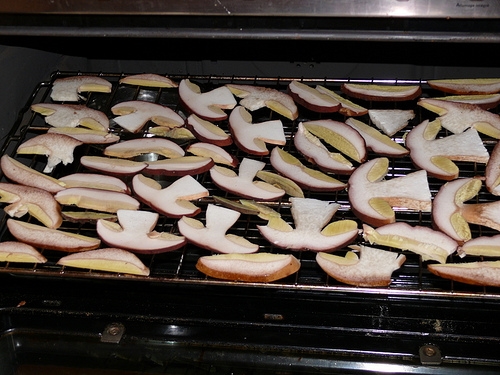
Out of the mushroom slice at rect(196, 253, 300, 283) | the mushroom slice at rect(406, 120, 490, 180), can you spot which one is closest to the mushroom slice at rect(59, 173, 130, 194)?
the mushroom slice at rect(196, 253, 300, 283)

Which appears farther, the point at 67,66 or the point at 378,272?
the point at 67,66

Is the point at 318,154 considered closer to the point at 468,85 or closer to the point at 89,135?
the point at 468,85

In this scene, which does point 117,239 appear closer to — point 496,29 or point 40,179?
point 40,179

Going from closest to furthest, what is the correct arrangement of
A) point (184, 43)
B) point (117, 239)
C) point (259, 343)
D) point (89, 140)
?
1. point (259, 343)
2. point (117, 239)
3. point (89, 140)
4. point (184, 43)

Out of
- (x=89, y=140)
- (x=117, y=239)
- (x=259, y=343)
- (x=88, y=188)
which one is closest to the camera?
(x=259, y=343)

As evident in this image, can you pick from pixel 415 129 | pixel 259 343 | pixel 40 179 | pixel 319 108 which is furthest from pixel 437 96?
pixel 40 179

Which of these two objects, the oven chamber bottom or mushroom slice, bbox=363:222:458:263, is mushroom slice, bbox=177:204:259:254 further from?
mushroom slice, bbox=363:222:458:263

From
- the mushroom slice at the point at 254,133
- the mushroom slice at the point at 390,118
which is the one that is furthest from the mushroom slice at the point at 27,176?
the mushroom slice at the point at 390,118
